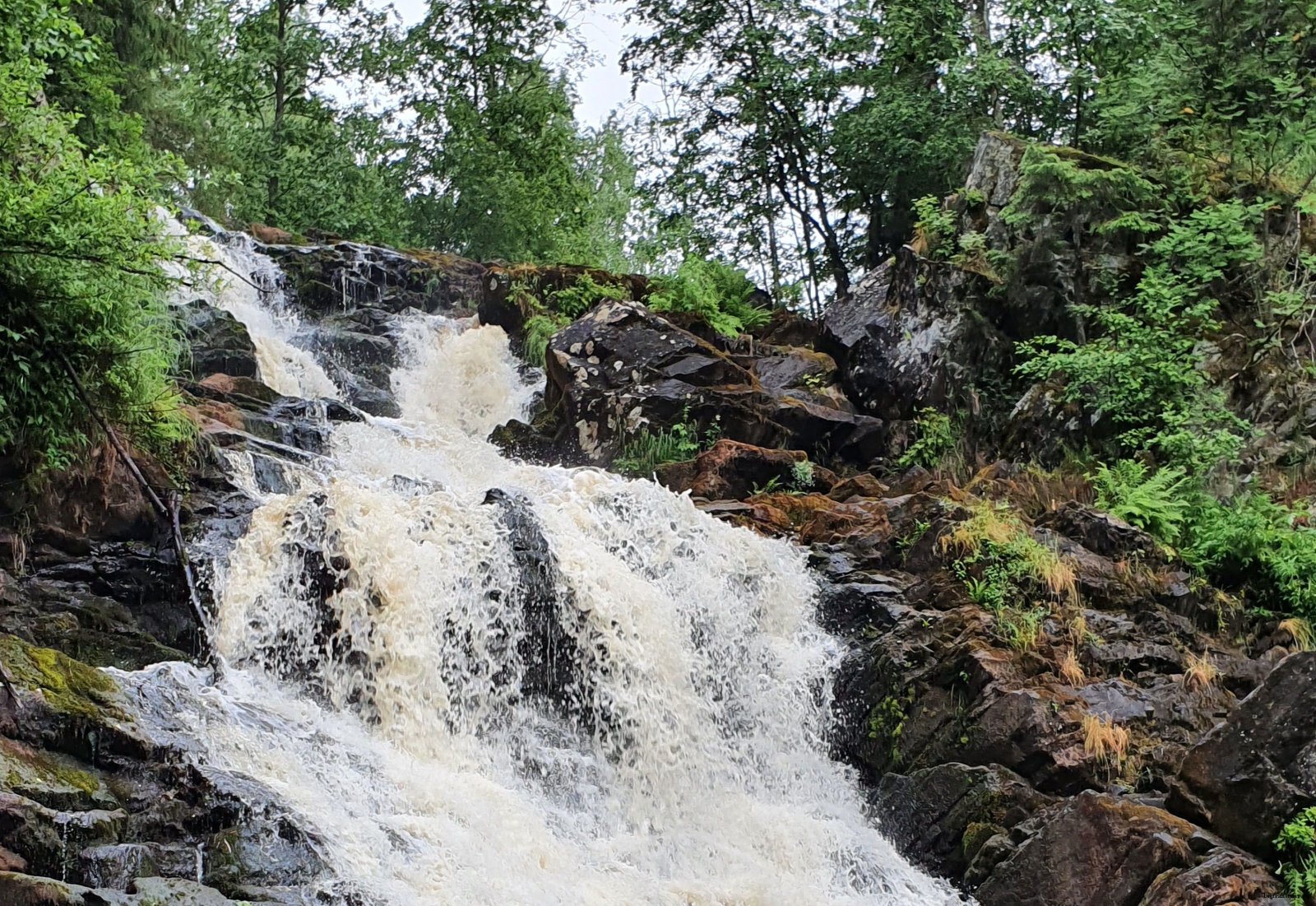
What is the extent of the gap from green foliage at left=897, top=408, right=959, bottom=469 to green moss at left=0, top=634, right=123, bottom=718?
10.5m

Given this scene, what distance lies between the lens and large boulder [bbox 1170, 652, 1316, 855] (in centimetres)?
791

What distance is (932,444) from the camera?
15445 millimetres

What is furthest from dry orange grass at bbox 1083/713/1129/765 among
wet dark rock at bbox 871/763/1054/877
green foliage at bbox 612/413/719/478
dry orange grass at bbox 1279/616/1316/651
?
green foliage at bbox 612/413/719/478

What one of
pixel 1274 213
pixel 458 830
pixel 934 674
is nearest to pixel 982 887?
pixel 934 674

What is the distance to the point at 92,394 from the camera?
10016 millimetres

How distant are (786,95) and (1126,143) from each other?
6367 mm

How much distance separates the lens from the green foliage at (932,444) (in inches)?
606

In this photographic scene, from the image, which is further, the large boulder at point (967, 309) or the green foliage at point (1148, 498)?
the large boulder at point (967, 309)

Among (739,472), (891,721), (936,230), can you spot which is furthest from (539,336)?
(891,721)

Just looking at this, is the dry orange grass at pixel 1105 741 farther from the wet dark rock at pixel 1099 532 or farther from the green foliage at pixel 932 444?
the green foliage at pixel 932 444

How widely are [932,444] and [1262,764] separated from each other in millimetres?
7781

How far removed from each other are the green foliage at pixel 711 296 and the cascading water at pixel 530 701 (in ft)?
19.6

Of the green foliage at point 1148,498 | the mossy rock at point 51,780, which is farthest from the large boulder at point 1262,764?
the mossy rock at point 51,780

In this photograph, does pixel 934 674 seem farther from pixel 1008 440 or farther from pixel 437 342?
pixel 437 342
